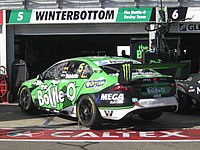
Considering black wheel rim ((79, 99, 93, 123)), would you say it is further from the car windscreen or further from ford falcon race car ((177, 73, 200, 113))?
ford falcon race car ((177, 73, 200, 113))

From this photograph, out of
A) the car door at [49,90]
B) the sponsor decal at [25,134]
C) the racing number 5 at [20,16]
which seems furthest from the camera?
the racing number 5 at [20,16]

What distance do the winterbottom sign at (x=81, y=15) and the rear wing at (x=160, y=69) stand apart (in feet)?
18.9

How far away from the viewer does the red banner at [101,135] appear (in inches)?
291

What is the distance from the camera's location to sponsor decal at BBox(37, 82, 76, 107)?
28.4ft

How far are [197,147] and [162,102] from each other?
57.2 inches

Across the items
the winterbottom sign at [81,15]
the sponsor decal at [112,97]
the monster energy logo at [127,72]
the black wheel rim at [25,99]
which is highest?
the winterbottom sign at [81,15]

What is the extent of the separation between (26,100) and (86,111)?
9.32 feet

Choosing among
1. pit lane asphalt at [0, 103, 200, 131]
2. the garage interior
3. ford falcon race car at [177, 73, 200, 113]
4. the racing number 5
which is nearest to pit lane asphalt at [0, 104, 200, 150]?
pit lane asphalt at [0, 103, 200, 131]

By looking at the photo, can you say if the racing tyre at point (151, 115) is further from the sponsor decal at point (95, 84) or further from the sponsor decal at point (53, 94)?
the sponsor decal at point (53, 94)

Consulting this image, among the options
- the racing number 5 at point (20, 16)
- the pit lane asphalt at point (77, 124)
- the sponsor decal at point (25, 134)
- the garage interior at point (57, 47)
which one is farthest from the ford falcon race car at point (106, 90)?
the garage interior at point (57, 47)

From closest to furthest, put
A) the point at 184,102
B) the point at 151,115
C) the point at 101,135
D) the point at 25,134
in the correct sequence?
the point at 101,135
the point at 25,134
the point at 151,115
the point at 184,102

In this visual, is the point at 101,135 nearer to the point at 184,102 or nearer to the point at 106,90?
the point at 106,90

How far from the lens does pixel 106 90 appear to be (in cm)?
779

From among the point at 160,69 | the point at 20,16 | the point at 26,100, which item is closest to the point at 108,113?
the point at 160,69
